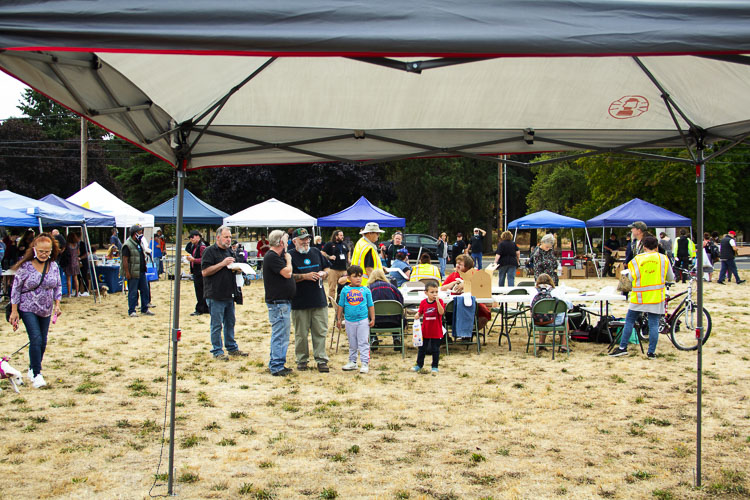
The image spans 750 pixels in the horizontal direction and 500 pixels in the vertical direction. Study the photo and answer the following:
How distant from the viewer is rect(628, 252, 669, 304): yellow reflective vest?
8.09 metres

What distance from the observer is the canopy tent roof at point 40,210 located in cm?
1348

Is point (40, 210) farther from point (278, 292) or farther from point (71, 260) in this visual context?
point (278, 292)

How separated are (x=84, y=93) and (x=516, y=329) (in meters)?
9.01

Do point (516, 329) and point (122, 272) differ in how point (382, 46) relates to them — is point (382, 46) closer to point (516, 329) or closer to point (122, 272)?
point (516, 329)

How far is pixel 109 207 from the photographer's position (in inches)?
765

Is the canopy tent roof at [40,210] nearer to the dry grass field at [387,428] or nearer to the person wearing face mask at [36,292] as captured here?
the dry grass field at [387,428]

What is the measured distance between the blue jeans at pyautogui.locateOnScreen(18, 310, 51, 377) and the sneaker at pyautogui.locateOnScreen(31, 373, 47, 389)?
0.05 metres

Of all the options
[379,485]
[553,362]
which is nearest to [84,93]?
[379,485]

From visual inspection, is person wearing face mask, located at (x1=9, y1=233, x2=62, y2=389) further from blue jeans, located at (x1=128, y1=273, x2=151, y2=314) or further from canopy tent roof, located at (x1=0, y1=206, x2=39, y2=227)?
canopy tent roof, located at (x1=0, y1=206, x2=39, y2=227)

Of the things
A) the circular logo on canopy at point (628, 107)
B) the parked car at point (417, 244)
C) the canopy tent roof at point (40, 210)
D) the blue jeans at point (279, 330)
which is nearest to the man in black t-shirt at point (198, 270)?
the canopy tent roof at point (40, 210)

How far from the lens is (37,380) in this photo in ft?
22.2

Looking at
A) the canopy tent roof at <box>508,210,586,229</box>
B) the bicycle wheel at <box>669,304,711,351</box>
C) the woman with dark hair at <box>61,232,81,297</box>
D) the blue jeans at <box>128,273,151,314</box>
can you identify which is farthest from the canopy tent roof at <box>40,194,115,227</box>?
the canopy tent roof at <box>508,210,586,229</box>

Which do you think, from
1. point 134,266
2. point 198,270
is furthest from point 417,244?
point 134,266

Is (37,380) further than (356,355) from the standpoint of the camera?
No
